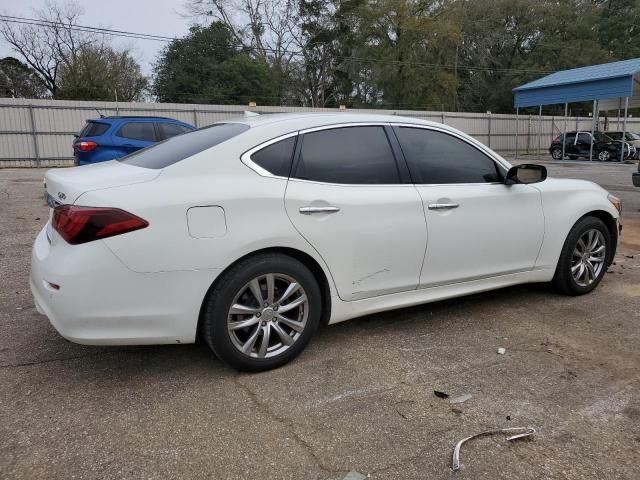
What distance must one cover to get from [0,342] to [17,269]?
212 centimetres

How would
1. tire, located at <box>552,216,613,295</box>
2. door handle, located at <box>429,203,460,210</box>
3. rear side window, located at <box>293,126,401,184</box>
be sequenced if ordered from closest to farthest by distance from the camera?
rear side window, located at <box>293,126,401,184</box> → door handle, located at <box>429,203,460,210</box> → tire, located at <box>552,216,613,295</box>

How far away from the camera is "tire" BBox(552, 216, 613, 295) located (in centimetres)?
468

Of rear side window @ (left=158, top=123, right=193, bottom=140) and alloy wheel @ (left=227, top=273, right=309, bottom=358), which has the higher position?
rear side window @ (left=158, top=123, right=193, bottom=140)

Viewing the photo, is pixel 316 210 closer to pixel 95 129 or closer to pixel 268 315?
pixel 268 315

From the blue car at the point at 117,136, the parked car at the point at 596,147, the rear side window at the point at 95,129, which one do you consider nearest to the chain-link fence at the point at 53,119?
the blue car at the point at 117,136

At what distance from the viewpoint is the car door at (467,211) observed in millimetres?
3898

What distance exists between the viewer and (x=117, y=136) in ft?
35.7

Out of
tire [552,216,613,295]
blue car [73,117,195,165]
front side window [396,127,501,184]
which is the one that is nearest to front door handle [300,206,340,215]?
front side window [396,127,501,184]

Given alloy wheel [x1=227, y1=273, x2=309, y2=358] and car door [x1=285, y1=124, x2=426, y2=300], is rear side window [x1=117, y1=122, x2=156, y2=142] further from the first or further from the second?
alloy wheel [x1=227, y1=273, x2=309, y2=358]

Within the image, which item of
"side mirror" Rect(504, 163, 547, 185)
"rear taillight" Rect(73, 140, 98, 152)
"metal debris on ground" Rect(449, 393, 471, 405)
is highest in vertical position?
"rear taillight" Rect(73, 140, 98, 152)

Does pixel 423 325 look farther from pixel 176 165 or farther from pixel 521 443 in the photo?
pixel 176 165

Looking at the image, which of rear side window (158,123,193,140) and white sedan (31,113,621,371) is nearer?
white sedan (31,113,621,371)

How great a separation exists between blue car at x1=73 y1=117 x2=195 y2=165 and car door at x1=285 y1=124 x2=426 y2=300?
7.68m

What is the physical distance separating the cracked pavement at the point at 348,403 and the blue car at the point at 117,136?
6.81 m
